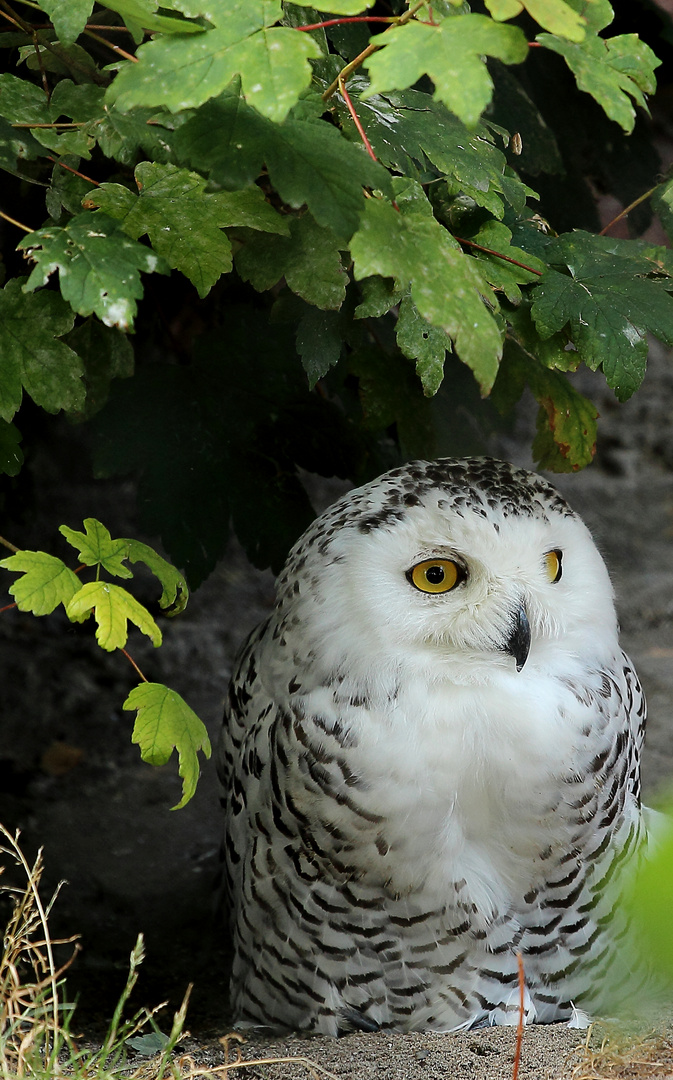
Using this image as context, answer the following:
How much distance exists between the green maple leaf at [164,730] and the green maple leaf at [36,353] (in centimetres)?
46

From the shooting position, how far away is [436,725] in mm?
1564

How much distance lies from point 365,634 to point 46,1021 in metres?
0.72

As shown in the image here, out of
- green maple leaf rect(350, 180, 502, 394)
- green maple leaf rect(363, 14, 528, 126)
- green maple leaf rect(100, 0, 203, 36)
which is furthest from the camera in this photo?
green maple leaf rect(350, 180, 502, 394)

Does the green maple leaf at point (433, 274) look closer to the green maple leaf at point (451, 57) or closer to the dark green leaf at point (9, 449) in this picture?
the green maple leaf at point (451, 57)

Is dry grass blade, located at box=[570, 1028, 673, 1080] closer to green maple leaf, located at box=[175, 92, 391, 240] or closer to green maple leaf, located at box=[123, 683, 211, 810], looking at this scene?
green maple leaf, located at box=[123, 683, 211, 810]

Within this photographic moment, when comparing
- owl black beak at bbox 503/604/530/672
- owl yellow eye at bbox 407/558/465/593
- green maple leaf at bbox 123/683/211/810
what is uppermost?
owl yellow eye at bbox 407/558/465/593

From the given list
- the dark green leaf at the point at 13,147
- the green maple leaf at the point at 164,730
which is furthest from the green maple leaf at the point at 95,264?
the green maple leaf at the point at 164,730

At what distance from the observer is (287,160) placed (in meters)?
1.22

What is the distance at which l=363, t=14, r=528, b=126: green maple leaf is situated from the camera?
1046mm

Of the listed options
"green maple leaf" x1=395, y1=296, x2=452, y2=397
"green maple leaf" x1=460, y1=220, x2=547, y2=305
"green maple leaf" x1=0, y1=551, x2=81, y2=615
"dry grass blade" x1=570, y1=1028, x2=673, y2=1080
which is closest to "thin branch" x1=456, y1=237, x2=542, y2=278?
"green maple leaf" x1=460, y1=220, x2=547, y2=305

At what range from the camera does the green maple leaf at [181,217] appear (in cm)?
139

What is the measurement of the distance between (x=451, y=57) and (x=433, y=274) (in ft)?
0.95

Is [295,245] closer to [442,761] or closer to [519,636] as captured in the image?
[519,636]

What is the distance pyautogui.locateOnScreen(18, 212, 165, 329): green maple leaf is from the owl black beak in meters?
0.75
